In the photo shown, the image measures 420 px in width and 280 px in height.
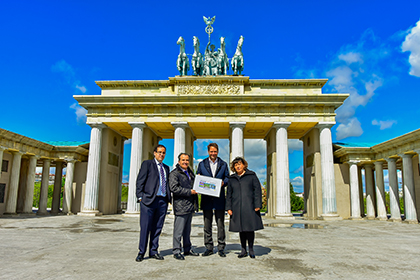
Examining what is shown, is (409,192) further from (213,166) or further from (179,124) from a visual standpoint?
(213,166)

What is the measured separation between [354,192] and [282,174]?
6.90 m

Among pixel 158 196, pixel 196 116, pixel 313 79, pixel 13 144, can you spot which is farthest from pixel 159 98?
pixel 158 196

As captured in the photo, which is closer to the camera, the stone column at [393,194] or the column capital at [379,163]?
the stone column at [393,194]

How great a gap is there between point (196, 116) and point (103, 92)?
375 inches

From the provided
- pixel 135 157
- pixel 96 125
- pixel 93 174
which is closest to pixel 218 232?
pixel 135 157

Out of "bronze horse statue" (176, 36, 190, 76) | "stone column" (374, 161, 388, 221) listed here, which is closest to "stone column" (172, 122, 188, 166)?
"bronze horse statue" (176, 36, 190, 76)

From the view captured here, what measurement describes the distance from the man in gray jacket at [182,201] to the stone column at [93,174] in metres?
20.9

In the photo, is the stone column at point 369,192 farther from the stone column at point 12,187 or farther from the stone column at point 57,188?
the stone column at point 12,187

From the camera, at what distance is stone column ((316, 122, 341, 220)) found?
2488 centimetres

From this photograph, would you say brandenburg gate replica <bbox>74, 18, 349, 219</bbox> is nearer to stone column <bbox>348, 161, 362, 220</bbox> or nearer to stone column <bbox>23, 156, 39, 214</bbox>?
stone column <bbox>348, 161, 362, 220</bbox>

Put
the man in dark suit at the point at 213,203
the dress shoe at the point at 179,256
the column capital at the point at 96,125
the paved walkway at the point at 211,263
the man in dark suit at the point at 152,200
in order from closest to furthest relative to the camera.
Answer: the paved walkway at the point at 211,263 → the dress shoe at the point at 179,256 → the man in dark suit at the point at 152,200 → the man in dark suit at the point at 213,203 → the column capital at the point at 96,125

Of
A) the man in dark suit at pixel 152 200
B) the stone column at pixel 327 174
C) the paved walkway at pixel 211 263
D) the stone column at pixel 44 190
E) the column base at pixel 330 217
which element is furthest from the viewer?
the stone column at pixel 44 190

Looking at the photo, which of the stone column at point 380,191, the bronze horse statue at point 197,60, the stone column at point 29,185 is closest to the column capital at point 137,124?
the bronze horse statue at point 197,60

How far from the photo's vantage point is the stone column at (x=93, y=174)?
25902 millimetres
